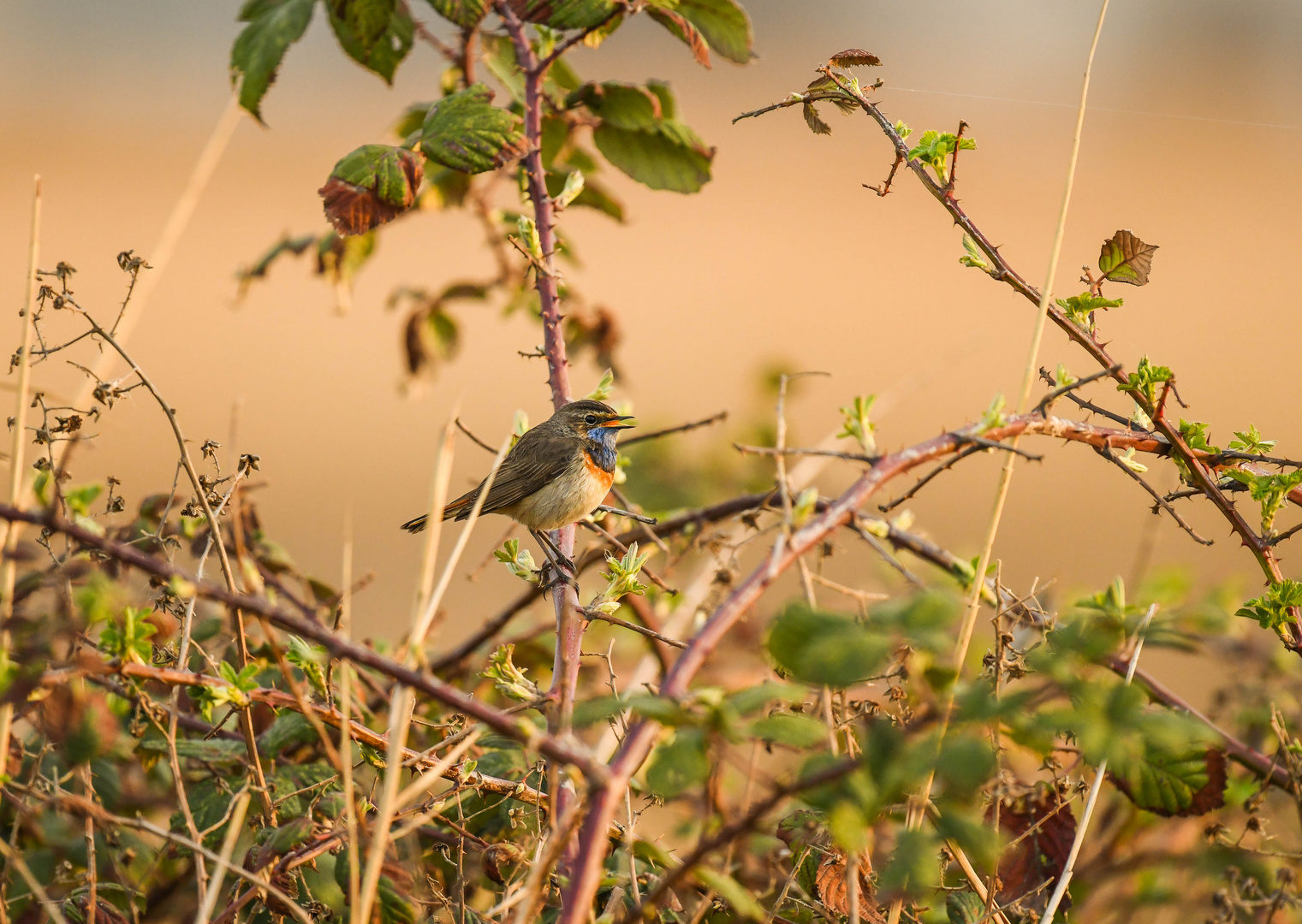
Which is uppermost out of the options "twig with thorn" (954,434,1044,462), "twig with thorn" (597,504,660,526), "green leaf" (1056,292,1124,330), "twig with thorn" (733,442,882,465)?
"green leaf" (1056,292,1124,330)

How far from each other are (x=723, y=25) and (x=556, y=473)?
1.69 m

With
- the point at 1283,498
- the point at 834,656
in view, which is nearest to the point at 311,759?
the point at 834,656

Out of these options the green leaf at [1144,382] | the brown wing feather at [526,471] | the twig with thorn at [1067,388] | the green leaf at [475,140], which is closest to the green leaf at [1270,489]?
the green leaf at [1144,382]

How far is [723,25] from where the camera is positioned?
2.61 meters

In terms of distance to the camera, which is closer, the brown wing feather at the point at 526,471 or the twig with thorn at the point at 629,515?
the twig with thorn at the point at 629,515

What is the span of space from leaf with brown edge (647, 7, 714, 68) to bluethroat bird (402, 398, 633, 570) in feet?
4.34

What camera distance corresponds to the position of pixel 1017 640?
2.32 metres

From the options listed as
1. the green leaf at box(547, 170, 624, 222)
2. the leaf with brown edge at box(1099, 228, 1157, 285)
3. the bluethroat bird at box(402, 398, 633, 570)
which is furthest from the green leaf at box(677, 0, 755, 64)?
the bluethroat bird at box(402, 398, 633, 570)

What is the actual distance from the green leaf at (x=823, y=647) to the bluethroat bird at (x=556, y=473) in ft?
8.13

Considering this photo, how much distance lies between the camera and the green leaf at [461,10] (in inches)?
90.5

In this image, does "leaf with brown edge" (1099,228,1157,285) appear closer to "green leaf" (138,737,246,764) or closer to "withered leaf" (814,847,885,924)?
"withered leaf" (814,847,885,924)

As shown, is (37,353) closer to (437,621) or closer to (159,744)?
(159,744)

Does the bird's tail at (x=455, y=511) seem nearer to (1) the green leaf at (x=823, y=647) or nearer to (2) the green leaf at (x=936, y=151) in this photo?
(2) the green leaf at (x=936, y=151)

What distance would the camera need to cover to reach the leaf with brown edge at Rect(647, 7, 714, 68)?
242 cm
